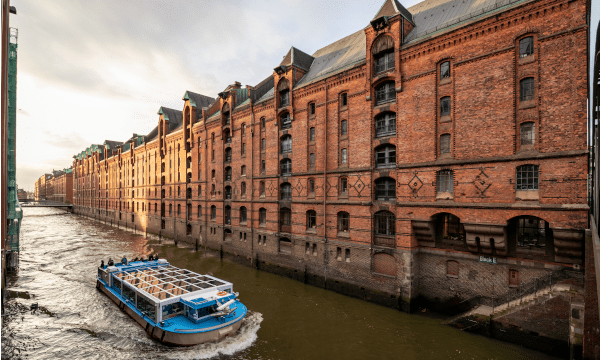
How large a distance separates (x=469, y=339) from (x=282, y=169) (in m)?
19.7

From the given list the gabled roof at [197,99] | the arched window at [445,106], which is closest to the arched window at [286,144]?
the arched window at [445,106]

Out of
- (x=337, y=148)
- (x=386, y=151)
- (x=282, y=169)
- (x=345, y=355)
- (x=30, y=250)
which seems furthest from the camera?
(x=30, y=250)

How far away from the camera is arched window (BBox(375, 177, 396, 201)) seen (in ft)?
73.6

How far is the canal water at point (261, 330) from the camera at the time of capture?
16391 millimetres

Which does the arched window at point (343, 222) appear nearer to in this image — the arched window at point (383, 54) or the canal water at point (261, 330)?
the canal water at point (261, 330)

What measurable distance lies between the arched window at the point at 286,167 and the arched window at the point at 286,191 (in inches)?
41.4

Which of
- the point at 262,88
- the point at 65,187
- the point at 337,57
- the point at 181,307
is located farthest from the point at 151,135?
the point at 65,187

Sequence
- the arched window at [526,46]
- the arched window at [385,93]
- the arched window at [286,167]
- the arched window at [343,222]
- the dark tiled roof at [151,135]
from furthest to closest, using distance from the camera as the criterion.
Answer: the dark tiled roof at [151,135] → the arched window at [286,167] → the arched window at [343,222] → the arched window at [385,93] → the arched window at [526,46]

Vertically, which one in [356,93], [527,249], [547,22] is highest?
[547,22]

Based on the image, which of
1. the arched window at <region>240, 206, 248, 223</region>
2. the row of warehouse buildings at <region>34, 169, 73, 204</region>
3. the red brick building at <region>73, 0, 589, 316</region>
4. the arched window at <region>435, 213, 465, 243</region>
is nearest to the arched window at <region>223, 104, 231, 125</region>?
the red brick building at <region>73, 0, 589, 316</region>

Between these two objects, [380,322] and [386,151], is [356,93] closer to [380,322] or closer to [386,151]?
[386,151]

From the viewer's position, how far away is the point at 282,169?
30.5m

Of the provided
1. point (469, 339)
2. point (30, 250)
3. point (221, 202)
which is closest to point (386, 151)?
point (469, 339)

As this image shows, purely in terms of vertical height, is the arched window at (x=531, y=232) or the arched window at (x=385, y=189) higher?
the arched window at (x=385, y=189)
